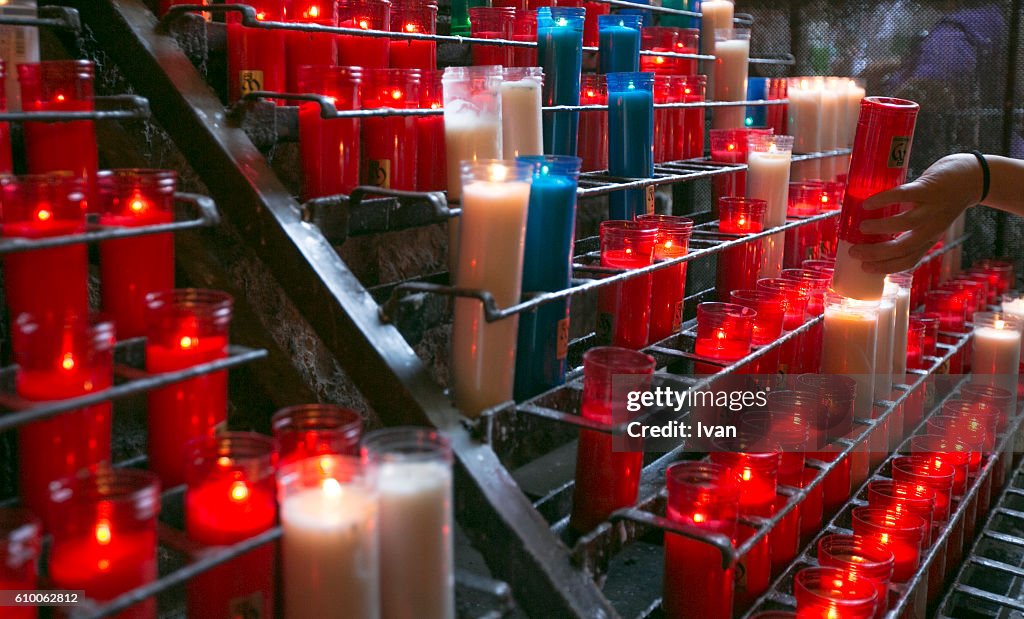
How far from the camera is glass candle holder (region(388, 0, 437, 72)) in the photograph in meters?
2.00

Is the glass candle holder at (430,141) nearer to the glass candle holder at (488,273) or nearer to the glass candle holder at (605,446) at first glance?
the glass candle holder at (488,273)

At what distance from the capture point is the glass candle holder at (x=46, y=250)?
1.31 m

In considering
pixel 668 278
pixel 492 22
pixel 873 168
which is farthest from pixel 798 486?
pixel 492 22

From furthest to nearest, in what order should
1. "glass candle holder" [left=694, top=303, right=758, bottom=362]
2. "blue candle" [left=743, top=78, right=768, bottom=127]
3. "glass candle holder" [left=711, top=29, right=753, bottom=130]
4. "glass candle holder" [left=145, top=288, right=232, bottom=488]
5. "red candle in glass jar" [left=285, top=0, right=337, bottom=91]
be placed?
"blue candle" [left=743, top=78, right=768, bottom=127], "glass candle holder" [left=711, top=29, right=753, bottom=130], "glass candle holder" [left=694, top=303, right=758, bottom=362], "red candle in glass jar" [left=285, top=0, right=337, bottom=91], "glass candle holder" [left=145, top=288, right=232, bottom=488]

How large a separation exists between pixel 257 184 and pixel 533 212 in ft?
1.59

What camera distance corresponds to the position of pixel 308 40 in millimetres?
1879

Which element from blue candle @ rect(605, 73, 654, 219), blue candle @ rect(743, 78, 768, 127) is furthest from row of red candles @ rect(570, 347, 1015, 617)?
blue candle @ rect(743, 78, 768, 127)

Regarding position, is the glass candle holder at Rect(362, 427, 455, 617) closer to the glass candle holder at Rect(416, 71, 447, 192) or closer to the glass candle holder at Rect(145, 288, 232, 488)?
the glass candle holder at Rect(145, 288, 232, 488)

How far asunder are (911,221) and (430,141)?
1.04m

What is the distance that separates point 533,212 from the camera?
1.76m

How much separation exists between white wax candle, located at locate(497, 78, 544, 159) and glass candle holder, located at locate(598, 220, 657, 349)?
0.28m

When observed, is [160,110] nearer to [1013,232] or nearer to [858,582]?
[858,582]

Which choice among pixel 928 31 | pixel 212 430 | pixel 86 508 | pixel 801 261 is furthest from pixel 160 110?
pixel 928 31

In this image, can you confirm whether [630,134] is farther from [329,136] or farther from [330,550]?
[330,550]
